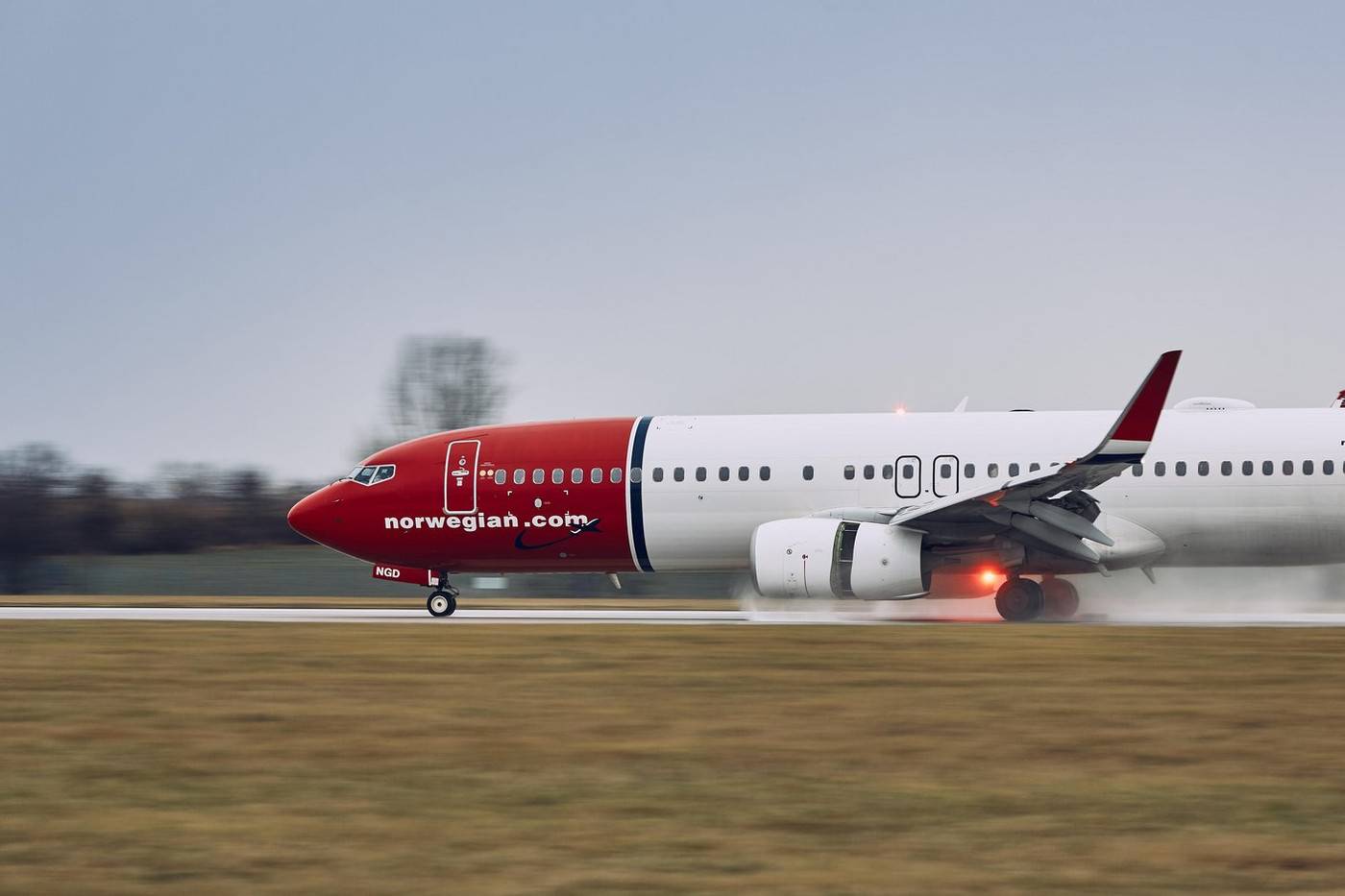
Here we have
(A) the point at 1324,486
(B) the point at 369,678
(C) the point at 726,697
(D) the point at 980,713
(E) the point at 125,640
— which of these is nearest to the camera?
(D) the point at 980,713

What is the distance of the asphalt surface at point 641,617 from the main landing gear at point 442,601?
6.7 inches

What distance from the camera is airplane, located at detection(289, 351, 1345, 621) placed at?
20.6 m

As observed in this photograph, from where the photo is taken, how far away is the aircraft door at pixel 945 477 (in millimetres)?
21625

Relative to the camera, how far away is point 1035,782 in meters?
8.32

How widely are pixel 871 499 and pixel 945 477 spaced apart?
3.66 feet

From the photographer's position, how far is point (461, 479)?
2342 cm

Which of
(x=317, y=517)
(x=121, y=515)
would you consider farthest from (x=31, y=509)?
(x=317, y=517)

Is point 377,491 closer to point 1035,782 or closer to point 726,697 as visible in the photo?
point 726,697

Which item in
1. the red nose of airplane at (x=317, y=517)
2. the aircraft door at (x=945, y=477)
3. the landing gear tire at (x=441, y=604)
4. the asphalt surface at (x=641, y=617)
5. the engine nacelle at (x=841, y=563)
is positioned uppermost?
the aircraft door at (x=945, y=477)

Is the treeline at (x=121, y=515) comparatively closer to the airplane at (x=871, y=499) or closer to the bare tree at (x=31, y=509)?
the bare tree at (x=31, y=509)

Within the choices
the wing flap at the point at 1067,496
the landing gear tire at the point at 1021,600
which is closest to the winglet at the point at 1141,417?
the wing flap at the point at 1067,496

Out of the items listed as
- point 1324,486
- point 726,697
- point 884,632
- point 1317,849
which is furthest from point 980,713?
point 1324,486

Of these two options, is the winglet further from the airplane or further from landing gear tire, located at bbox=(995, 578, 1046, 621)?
landing gear tire, located at bbox=(995, 578, 1046, 621)

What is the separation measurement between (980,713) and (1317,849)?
4475 mm
